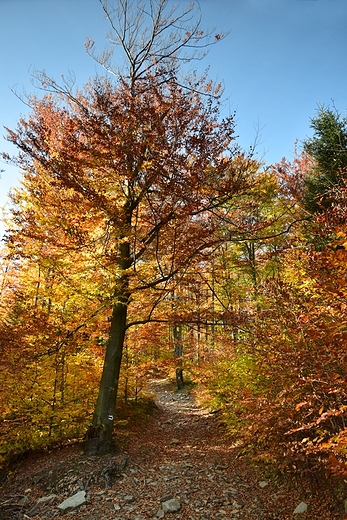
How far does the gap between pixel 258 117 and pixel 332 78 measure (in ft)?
5.55

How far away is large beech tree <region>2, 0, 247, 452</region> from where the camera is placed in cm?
554

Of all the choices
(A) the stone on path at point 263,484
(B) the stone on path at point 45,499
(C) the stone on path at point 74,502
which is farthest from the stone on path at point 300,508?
(B) the stone on path at point 45,499

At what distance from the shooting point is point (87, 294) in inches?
263

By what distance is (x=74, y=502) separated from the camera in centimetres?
495

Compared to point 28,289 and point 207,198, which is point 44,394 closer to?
point 28,289

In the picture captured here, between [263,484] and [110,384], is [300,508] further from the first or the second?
[110,384]

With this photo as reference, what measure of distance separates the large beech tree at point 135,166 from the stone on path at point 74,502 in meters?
1.44

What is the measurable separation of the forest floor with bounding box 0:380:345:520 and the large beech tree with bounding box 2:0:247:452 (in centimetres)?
84

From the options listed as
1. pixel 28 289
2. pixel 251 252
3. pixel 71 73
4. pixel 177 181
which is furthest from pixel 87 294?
pixel 251 252

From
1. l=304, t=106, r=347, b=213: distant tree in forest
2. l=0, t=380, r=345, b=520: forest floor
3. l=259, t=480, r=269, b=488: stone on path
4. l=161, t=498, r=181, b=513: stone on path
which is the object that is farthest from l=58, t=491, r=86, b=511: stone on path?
l=304, t=106, r=347, b=213: distant tree in forest

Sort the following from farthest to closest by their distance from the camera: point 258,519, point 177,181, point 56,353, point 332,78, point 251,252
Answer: point 251,252 < point 56,353 < point 332,78 < point 177,181 < point 258,519

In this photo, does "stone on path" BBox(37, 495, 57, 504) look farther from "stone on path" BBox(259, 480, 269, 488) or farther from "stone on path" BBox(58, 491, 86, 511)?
"stone on path" BBox(259, 480, 269, 488)

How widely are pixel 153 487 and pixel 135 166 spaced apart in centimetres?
581

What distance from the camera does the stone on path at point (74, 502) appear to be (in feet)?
15.9
